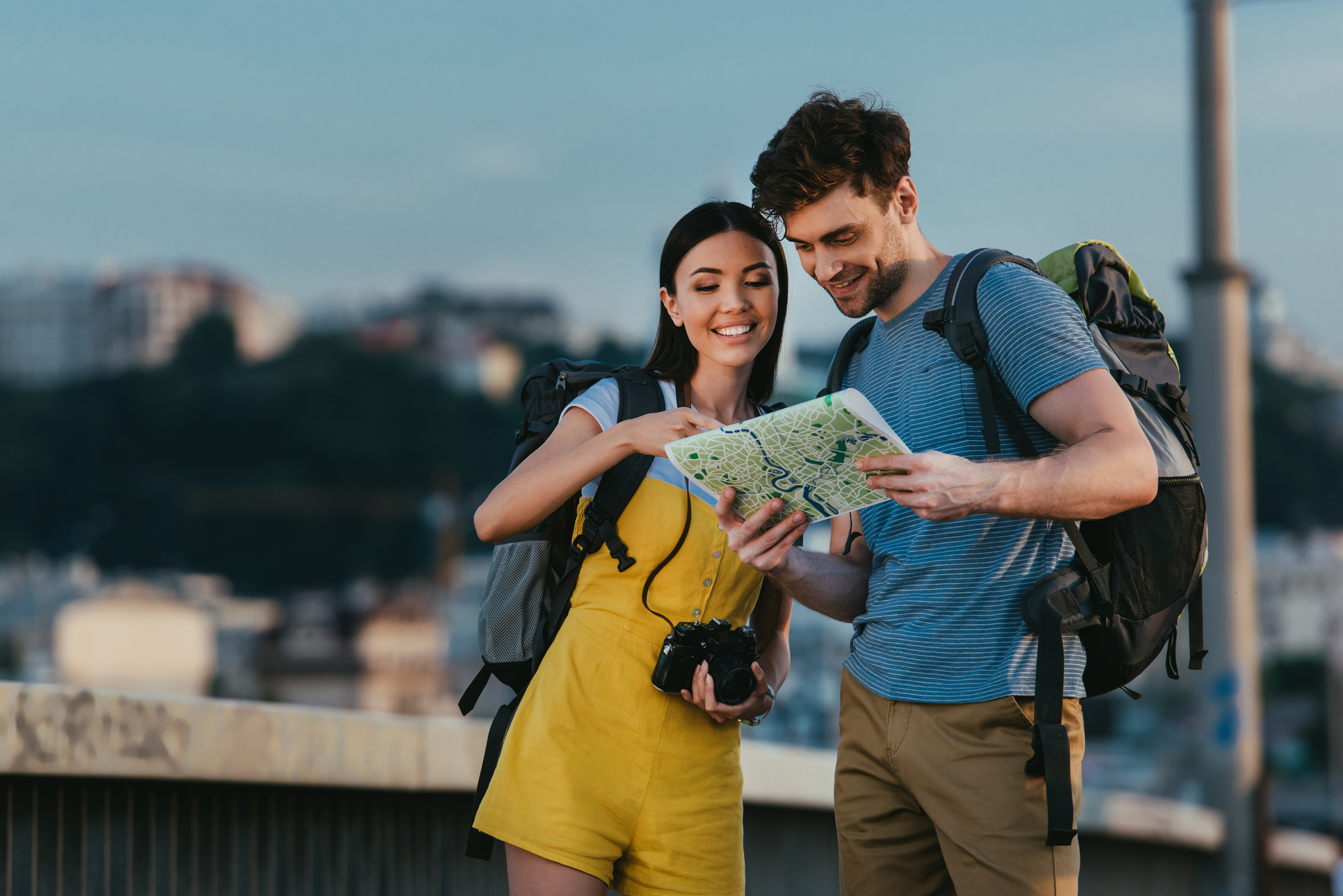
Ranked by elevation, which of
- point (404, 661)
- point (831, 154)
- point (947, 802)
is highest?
point (831, 154)

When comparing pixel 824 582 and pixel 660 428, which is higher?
pixel 660 428

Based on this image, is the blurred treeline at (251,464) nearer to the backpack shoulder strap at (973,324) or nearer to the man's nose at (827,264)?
the man's nose at (827,264)

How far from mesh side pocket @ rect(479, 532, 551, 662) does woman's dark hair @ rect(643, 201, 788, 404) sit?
1.55ft

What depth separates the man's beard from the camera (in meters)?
2.78

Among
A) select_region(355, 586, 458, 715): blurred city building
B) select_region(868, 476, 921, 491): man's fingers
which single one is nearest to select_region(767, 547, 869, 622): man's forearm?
select_region(868, 476, 921, 491): man's fingers

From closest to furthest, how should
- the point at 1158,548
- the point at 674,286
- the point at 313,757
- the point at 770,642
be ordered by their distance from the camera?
the point at 1158,548 → the point at 674,286 → the point at 770,642 → the point at 313,757

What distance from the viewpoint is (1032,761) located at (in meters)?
2.48

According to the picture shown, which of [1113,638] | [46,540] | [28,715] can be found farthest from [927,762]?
[46,540]

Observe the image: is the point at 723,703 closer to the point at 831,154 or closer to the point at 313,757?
the point at 831,154

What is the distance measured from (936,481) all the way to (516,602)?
1.04 m

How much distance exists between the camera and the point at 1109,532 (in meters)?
2.53

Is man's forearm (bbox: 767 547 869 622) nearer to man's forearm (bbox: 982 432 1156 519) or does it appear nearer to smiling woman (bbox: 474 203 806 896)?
smiling woman (bbox: 474 203 806 896)

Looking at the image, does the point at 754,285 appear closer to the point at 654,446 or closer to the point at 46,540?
the point at 654,446

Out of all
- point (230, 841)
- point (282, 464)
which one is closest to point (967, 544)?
point (230, 841)
